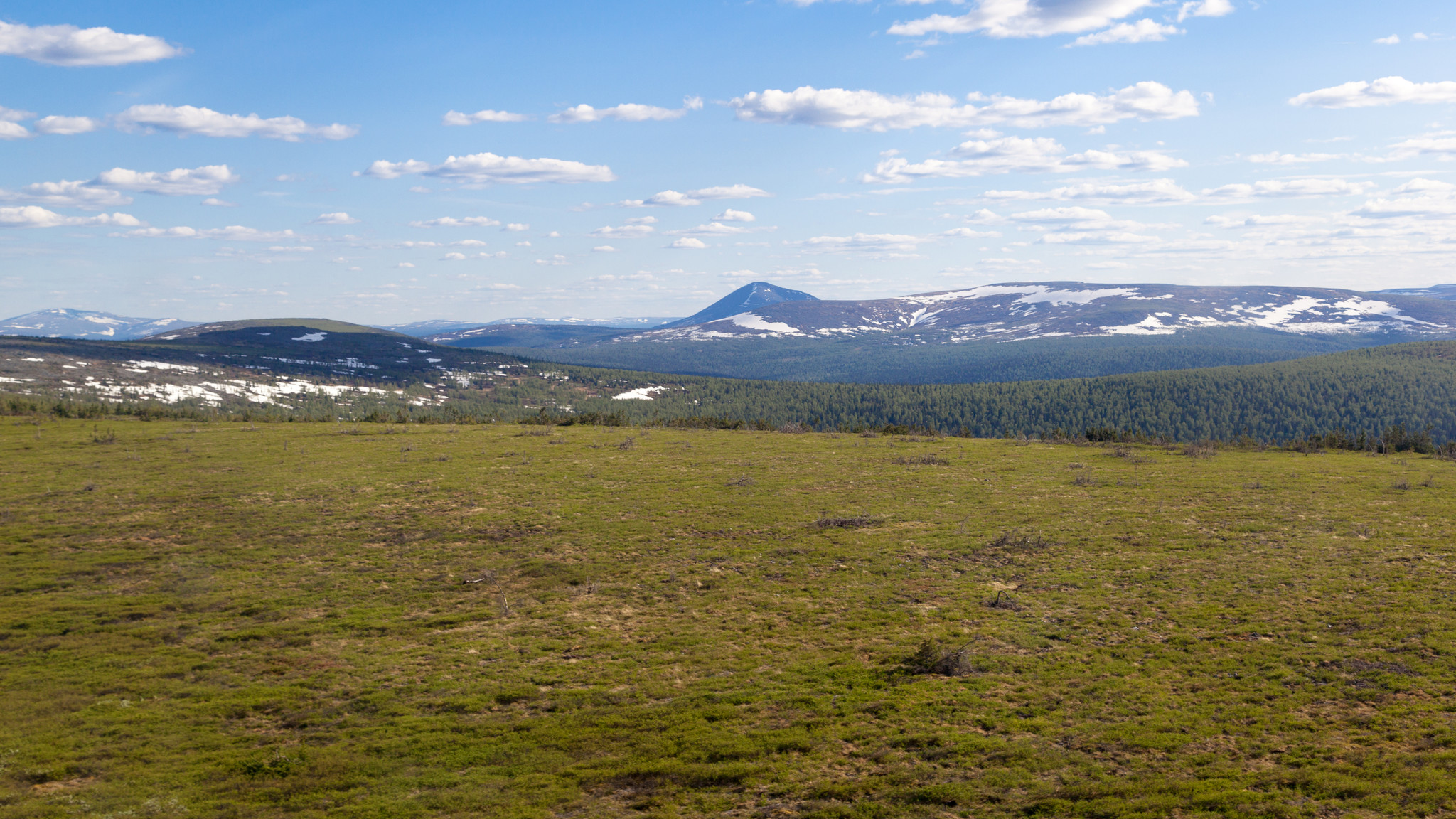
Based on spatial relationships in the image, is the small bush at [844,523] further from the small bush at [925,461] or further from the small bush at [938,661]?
the small bush at [925,461]

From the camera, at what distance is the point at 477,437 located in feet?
165

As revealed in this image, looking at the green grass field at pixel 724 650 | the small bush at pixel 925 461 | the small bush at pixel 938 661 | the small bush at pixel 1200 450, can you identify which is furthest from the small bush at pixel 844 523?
the small bush at pixel 1200 450

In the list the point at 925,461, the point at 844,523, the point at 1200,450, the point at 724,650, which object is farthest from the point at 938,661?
the point at 1200,450

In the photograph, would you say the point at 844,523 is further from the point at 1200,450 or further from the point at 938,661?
the point at 1200,450

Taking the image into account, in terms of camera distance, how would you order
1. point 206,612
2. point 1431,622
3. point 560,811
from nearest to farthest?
point 560,811 < point 1431,622 < point 206,612

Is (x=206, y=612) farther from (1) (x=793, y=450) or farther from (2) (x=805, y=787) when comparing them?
(1) (x=793, y=450)

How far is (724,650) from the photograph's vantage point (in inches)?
675

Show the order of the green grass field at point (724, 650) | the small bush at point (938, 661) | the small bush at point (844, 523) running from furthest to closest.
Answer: the small bush at point (844, 523)
the small bush at point (938, 661)
the green grass field at point (724, 650)

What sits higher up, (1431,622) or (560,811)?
(1431,622)

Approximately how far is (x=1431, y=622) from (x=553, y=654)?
798 inches

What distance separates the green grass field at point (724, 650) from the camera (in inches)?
463

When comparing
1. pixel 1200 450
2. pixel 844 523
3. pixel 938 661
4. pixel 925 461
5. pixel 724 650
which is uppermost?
pixel 1200 450

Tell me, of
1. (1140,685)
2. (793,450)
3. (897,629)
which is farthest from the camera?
(793,450)

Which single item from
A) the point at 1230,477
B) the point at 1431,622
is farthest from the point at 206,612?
the point at 1230,477
